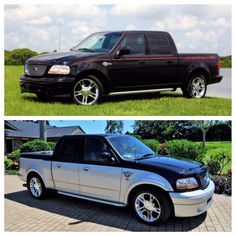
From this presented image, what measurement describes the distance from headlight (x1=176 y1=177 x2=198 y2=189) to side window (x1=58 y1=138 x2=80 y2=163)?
2.29 m

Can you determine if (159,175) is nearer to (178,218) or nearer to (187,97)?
(178,218)

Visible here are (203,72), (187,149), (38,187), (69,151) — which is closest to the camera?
(69,151)

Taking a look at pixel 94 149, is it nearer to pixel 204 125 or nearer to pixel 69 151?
pixel 69 151

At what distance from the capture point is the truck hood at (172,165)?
18.6 ft

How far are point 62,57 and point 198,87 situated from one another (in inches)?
155

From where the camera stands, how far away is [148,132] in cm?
945

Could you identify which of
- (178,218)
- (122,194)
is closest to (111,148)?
(122,194)

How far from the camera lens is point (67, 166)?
6914mm

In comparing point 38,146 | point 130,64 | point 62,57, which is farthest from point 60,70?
point 38,146

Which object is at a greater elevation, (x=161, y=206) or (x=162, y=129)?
(x=162, y=129)

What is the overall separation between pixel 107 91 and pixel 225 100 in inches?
132

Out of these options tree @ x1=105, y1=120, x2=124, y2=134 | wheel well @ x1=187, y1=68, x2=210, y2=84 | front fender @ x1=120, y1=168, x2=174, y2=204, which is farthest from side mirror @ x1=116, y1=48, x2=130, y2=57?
front fender @ x1=120, y1=168, x2=174, y2=204

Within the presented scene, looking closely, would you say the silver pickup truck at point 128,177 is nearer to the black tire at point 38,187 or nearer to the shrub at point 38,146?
the black tire at point 38,187

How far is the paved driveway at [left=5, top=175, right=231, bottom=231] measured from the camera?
586 cm
